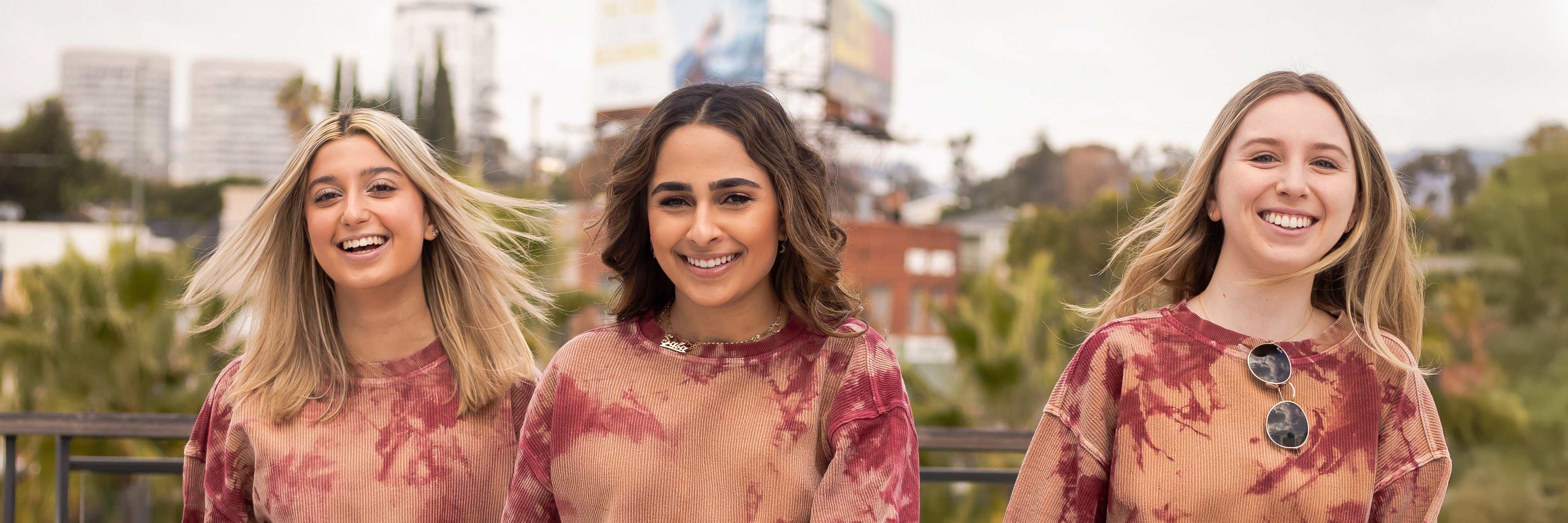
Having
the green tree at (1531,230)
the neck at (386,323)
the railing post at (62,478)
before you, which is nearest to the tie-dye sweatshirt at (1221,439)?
the neck at (386,323)

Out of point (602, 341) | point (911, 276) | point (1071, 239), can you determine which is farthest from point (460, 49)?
point (602, 341)

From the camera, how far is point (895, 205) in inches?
1604

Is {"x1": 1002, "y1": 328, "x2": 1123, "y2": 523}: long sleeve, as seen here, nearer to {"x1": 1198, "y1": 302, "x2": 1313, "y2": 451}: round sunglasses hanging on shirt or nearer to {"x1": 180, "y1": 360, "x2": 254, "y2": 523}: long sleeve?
{"x1": 1198, "y1": 302, "x2": 1313, "y2": 451}: round sunglasses hanging on shirt

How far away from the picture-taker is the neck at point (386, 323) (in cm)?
223

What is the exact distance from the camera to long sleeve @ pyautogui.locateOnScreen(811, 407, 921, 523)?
1648 mm

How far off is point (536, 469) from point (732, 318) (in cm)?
38

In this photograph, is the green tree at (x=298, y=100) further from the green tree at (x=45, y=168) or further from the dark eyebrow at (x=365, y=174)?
the dark eyebrow at (x=365, y=174)

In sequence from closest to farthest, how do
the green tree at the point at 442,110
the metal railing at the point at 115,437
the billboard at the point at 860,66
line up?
the metal railing at the point at 115,437, the green tree at the point at 442,110, the billboard at the point at 860,66

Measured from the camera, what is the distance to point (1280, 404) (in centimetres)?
174

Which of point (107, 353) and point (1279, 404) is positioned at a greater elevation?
point (1279, 404)

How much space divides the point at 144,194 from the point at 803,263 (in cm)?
5163

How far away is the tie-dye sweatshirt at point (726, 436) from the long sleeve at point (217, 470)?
0.64m

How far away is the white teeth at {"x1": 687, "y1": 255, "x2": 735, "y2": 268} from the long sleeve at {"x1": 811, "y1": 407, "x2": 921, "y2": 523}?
0.97 ft

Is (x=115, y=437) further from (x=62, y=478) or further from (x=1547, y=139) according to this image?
(x=1547, y=139)
